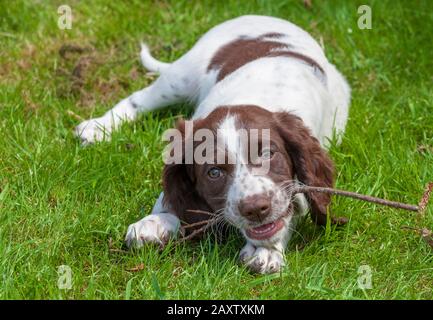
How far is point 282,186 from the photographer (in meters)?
4.46

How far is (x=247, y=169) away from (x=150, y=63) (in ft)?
8.39

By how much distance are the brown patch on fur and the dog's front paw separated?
1.65 meters

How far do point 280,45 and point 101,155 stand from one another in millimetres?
1397

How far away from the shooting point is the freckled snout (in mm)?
4223

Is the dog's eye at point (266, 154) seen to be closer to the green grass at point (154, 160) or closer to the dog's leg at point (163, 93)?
the green grass at point (154, 160)

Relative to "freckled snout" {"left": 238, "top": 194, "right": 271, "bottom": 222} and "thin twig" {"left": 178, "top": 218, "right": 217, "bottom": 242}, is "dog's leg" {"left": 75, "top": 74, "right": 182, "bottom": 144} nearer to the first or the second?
"thin twig" {"left": 178, "top": 218, "right": 217, "bottom": 242}

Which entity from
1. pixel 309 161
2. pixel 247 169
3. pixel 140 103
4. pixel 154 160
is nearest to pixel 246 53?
pixel 140 103

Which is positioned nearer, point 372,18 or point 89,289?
point 89,289

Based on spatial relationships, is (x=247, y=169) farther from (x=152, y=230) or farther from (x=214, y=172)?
(x=152, y=230)

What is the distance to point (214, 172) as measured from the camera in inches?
176

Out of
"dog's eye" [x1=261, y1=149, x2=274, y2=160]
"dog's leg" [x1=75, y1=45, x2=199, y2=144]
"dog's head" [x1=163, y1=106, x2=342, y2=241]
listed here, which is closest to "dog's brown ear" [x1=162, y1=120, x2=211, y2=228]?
"dog's head" [x1=163, y1=106, x2=342, y2=241]

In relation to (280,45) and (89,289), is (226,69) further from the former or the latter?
(89,289)

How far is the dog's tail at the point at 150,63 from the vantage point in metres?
6.69

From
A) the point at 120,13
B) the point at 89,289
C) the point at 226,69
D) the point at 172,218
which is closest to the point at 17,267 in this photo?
the point at 89,289
